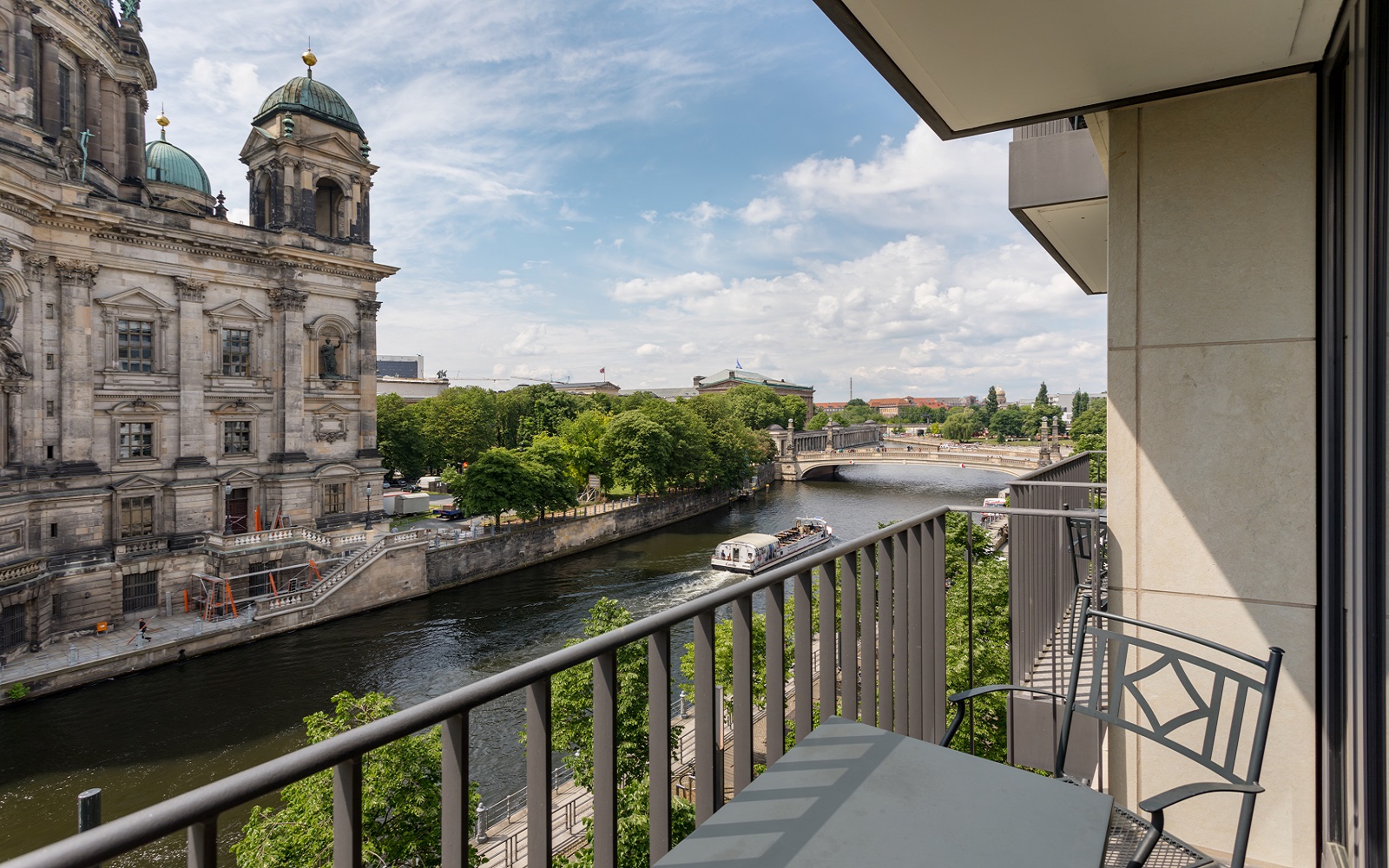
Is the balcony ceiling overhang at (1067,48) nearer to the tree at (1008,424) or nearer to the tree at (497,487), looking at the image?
the tree at (497,487)

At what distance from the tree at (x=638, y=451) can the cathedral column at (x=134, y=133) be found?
2446 centimetres

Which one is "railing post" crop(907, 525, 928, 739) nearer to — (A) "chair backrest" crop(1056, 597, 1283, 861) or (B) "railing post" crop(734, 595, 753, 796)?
(A) "chair backrest" crop(1056, 597, 1283, 861)

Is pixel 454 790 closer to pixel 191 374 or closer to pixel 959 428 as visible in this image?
pixel 191 374

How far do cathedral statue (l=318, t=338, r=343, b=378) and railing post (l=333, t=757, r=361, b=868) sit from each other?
30.6 metres

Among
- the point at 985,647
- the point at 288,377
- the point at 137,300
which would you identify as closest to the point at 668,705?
the point at 985,647

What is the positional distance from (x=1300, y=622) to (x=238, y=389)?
96.5 ft

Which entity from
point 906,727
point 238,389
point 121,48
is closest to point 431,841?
point 906,727

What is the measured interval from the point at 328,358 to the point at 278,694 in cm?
1409

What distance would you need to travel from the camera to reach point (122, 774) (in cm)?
1499

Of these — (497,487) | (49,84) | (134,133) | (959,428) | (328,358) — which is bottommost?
(497,487)

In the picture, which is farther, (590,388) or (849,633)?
(590,388)

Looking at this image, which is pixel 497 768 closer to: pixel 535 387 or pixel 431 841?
pixel 431 841

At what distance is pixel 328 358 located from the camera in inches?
1130

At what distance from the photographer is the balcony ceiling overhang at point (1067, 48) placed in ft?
6.91
